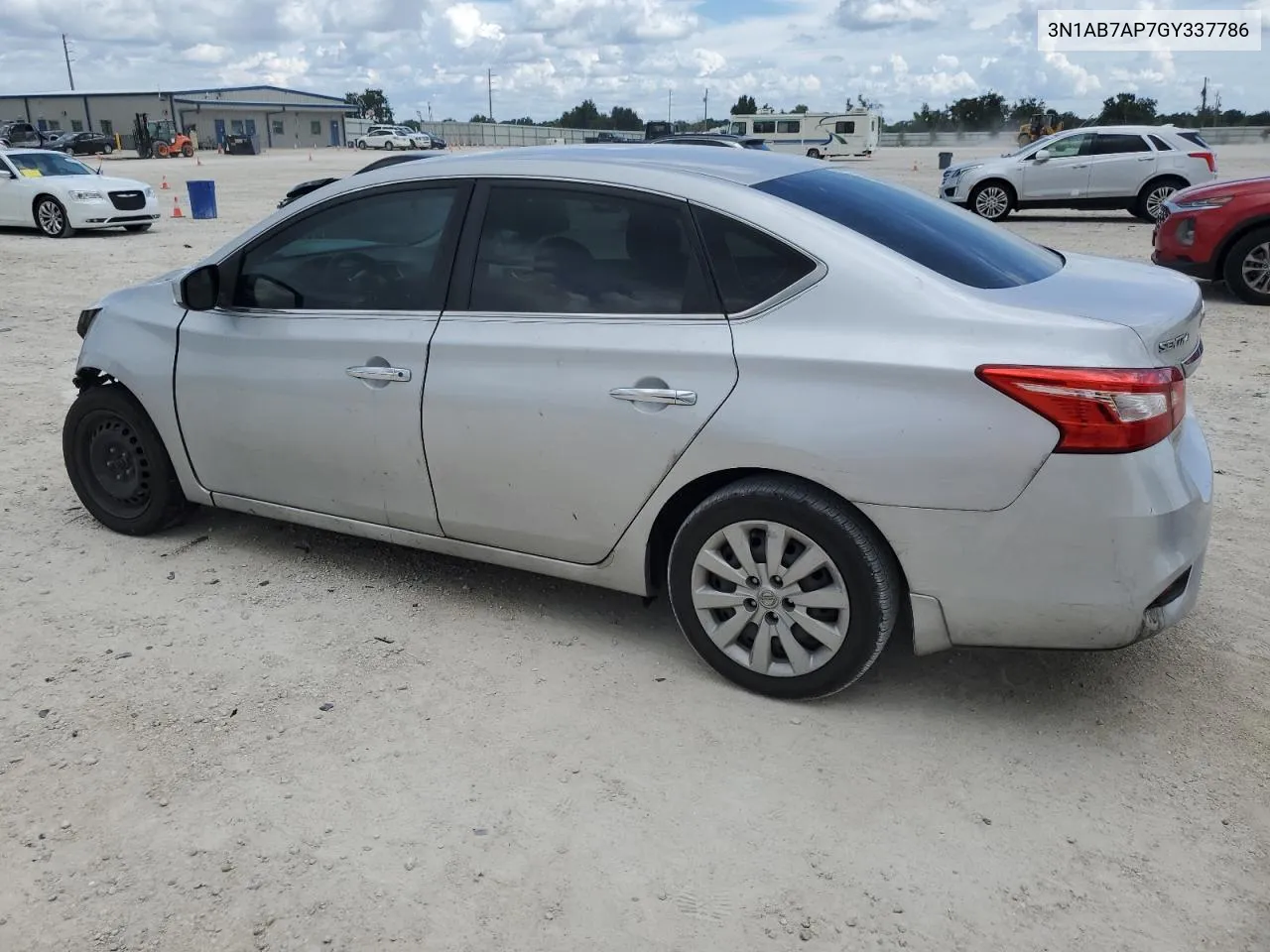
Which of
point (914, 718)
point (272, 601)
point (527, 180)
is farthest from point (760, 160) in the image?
point (272, 601)

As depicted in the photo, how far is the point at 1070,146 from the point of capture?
61.0 ft

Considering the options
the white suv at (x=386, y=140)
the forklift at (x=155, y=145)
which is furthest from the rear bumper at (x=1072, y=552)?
the white suv at (x=386, y=140)

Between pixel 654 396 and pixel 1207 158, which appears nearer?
pixel 654 396

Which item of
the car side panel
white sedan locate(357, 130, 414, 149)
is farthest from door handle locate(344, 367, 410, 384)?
white sedan locate(357, 130, 414, 149)

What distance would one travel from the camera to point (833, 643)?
10.4 feet

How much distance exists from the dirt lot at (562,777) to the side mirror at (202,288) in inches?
43.1

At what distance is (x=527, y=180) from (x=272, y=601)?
1.89m

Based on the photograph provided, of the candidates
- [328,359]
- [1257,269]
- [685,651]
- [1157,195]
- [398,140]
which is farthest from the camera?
[398,140]

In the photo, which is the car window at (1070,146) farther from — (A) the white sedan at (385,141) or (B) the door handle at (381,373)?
(A) the white sedan at (385,141)

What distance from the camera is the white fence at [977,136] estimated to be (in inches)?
2511

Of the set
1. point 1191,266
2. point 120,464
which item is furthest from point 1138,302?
point 1191,266

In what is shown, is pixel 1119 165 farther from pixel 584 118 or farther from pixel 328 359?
pixel 584 118

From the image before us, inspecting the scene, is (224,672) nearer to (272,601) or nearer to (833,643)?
(272,601)

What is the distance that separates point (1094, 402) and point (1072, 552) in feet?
1.34
